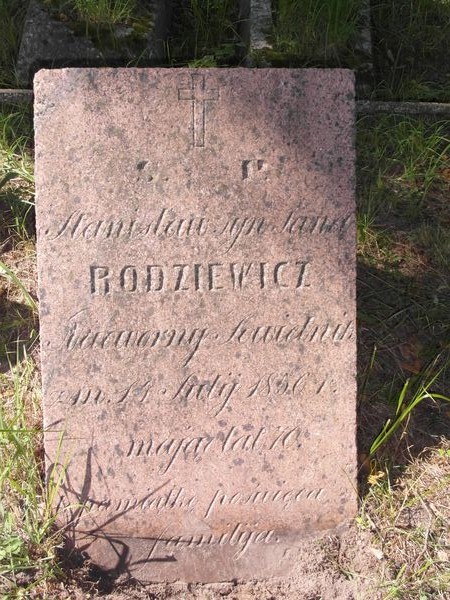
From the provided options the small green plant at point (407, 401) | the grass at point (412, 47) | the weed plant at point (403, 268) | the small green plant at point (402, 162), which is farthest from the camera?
the grass at point (412, 47)

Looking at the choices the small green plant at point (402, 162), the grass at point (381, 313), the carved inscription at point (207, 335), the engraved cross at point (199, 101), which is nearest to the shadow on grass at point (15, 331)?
the grass at point (381, 313)

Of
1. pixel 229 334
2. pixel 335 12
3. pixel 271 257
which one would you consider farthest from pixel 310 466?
pixel 335 12

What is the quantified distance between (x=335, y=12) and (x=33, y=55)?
5.74ft

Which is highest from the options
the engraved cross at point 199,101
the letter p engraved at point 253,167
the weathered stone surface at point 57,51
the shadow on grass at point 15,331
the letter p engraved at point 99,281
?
the weathered stone surface at point 57,51

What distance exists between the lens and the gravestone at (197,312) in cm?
247

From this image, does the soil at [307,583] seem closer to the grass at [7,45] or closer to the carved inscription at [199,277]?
the carved inscription at [199,277]

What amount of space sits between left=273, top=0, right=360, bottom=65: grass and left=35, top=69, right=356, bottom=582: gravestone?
188cm

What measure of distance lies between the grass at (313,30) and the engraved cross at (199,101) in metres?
1.93

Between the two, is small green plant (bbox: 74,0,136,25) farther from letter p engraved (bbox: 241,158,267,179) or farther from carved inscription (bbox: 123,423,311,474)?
carved inscription (bbox: 123,423,311,474)

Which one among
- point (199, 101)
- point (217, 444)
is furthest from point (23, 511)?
point (199, 101)

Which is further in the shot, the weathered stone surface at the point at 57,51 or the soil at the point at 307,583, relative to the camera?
the weathered stone surface at the point at 57,51

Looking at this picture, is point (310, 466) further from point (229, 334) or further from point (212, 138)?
point (212, 138)

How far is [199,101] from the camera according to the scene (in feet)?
8.13

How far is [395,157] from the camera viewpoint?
4.04 m
